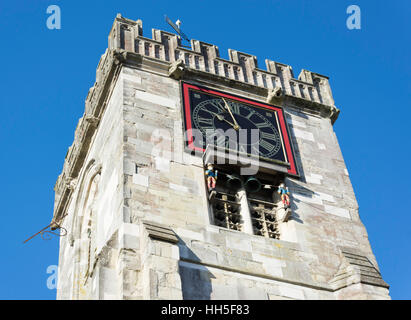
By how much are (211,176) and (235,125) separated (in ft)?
8.48

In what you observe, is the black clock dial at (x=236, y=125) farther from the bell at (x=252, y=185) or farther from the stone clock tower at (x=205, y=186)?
the bell at (x=252, y=185)

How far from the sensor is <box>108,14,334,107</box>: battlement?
22828 millimetres

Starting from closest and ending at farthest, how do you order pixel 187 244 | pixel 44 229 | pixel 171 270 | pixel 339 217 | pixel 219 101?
pixel 171 270 < pixel 187 244 < pixel 339 217 < pixel 219 101 < pixel 44 229

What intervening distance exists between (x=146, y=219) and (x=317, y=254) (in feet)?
14.1

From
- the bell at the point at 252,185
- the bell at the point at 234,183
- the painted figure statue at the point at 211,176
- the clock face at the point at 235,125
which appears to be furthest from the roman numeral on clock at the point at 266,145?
the painted figure statue at the point at 211,176

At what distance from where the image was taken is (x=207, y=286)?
658 inches

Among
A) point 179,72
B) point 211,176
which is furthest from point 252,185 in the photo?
point 179,72

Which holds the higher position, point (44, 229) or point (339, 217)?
point (44, 229)

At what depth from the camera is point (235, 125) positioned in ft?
70.0

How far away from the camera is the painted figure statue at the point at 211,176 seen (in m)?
19.1

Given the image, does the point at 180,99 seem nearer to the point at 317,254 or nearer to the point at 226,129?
the point at 226,129

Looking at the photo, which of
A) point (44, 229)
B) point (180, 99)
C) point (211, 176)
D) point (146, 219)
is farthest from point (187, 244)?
point (44, 229)

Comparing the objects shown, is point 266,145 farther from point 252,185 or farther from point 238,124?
point 252,185
